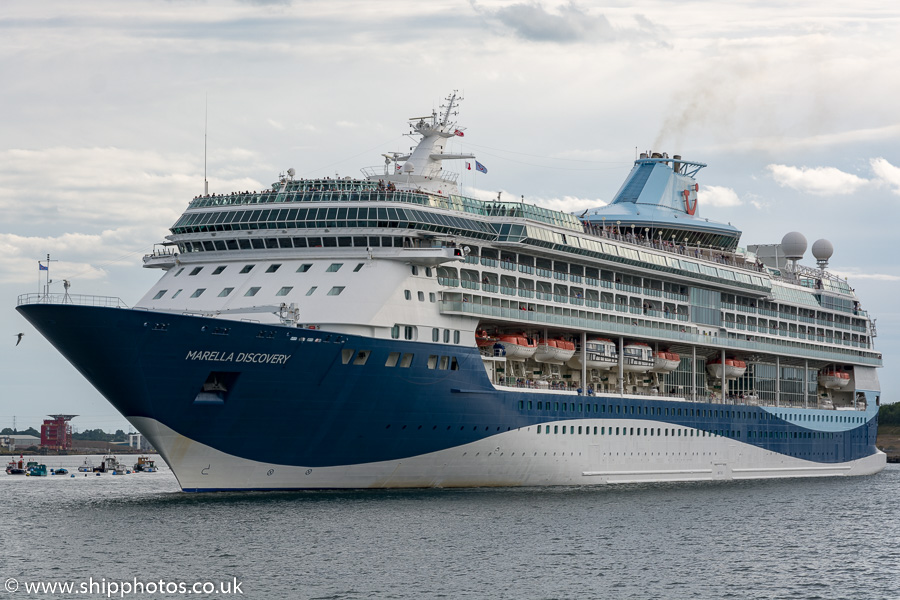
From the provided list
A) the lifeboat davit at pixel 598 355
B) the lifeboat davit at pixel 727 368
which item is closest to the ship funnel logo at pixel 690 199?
the lifeboat davit at pixel 727 368

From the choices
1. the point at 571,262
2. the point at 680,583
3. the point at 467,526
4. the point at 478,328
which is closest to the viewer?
the point at 680,583

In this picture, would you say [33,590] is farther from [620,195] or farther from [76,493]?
[620,195]

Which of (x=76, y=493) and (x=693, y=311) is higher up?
(x=693, y=311)

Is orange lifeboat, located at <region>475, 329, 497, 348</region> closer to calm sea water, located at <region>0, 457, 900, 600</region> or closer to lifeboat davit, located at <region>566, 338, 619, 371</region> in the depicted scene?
calm sea water, located at <region>0, 457, 900, 600</region>

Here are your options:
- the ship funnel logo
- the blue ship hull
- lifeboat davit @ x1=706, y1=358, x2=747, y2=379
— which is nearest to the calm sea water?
the blue ship hull

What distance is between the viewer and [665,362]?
200ft

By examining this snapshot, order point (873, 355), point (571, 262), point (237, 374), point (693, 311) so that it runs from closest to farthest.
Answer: point (237, 374), point (571, 262), point (693, 311), point (873, 355)

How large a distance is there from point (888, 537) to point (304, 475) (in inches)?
813

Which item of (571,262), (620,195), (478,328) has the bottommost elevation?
(478,328)

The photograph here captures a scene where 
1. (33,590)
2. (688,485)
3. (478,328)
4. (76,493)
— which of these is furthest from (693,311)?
(33,590)

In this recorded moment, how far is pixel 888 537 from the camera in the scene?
42.1 metres

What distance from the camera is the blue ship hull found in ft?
132

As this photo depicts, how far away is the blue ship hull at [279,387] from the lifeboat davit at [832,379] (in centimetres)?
3458

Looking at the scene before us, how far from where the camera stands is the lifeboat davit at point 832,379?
7700 centimetres
